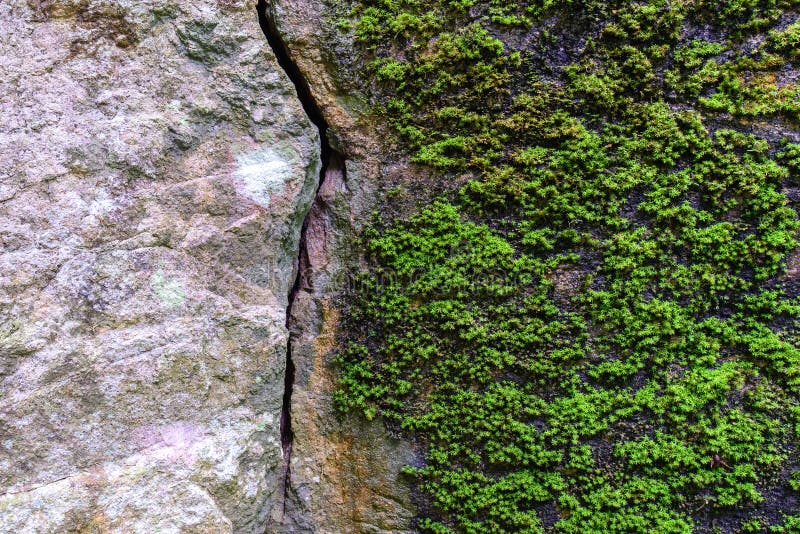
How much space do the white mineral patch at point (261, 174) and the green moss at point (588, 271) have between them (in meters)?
0.71

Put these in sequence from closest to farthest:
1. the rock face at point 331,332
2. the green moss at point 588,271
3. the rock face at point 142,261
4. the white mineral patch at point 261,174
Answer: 1. the rock face at point 142,261
2. the green moss at point 588,271
3. the white mineral patch at point 261,174
4. the rock face at point 331,332

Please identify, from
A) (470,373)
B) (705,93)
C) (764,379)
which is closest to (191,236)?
(470,373)

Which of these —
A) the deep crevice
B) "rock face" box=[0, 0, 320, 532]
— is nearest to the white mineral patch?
"rock face" box=[0, 0, 320, 532]

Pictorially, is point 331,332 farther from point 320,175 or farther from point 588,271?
point 588,271

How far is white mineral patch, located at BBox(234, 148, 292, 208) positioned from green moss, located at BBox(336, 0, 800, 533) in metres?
0.71

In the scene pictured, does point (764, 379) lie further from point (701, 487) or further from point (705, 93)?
point (705, 93)

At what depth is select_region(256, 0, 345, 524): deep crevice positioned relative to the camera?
3336 millimetres

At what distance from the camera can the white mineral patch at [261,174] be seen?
10.1ft

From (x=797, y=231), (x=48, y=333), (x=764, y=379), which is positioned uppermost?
(x=797, y=231)

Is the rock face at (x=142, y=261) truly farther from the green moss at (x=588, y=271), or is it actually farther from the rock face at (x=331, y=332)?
the green moss at (x=588, y=271)

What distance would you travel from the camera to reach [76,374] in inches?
106

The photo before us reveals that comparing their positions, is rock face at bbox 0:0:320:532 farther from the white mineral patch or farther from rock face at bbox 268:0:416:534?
rock face at bbox 268:0:416:534

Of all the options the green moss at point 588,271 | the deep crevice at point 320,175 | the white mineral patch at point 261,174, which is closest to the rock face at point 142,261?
the white mineral patch at point 261,174

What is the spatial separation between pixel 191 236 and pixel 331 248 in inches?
34.9
